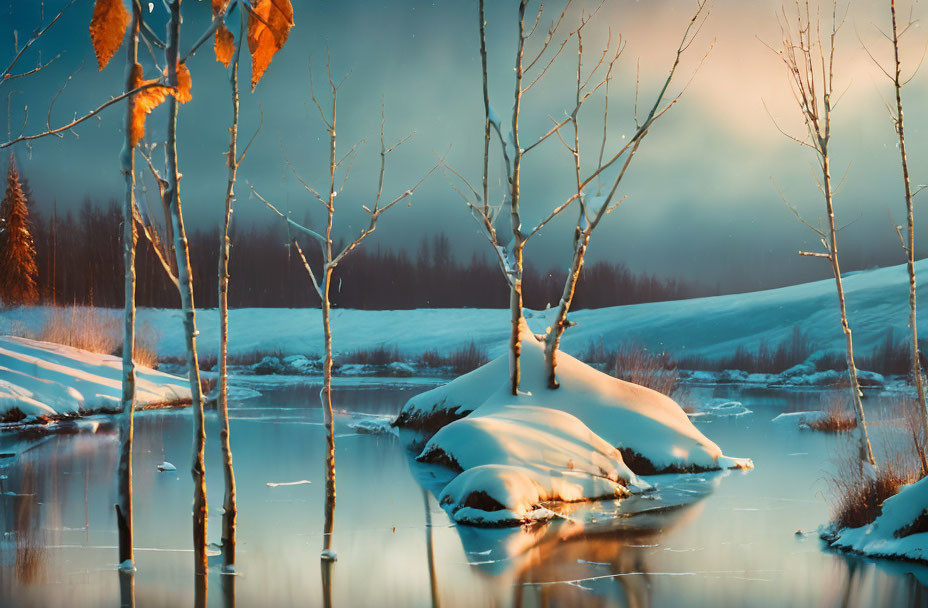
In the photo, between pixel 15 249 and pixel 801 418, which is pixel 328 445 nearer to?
pixel 801 418

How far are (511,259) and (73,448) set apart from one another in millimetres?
7123

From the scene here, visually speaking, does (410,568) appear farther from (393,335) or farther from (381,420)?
(393,335)

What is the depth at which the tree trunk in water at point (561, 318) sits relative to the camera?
11.5 m

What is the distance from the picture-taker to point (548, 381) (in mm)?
11812

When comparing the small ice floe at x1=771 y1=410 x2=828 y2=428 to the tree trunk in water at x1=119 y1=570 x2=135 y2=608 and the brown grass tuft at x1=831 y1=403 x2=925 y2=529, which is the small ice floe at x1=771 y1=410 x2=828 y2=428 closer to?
the brown grass tuft at x1=831 y1=403 x2=925 y2=529

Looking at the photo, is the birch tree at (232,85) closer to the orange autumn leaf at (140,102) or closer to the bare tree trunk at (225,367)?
the bare tree trunk at (225,367)

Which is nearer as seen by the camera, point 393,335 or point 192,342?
point 192,342

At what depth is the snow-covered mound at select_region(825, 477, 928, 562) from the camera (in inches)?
246

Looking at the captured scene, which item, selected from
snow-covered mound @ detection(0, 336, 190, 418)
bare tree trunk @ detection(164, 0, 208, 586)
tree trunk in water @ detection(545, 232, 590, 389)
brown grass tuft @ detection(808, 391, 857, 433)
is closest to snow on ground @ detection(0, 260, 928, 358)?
snow-covered mound @ detection(0, 336, 190, 418)

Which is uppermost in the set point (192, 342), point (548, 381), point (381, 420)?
point (192, 342)

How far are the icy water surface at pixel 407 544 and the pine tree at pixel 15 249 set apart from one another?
62.0 feet

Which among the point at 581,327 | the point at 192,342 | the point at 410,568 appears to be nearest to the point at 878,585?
the point at 410,568

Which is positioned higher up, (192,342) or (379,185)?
(379,185)

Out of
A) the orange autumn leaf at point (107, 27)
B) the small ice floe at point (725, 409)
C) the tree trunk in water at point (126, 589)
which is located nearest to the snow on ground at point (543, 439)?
the tree trunk in water at point (126, 589)
